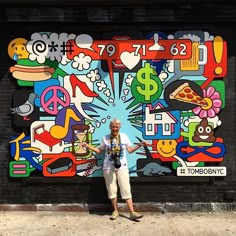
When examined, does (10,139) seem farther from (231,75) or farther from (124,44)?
(231,75)

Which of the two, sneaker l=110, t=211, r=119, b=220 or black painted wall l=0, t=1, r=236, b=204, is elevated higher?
black painted wall l=0, t=1, r=236, b=204

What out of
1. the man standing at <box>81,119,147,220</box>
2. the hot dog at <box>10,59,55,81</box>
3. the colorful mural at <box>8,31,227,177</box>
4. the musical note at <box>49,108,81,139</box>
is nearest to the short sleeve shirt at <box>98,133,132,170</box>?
the man standing at <box>81,119,147,220</box>

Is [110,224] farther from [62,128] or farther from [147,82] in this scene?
[147,82]

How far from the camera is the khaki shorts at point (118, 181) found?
623cm

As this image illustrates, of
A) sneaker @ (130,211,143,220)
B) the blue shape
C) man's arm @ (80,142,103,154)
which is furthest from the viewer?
the blue shape

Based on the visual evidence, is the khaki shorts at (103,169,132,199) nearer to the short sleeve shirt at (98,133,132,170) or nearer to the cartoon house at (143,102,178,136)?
the short sleeve shirt at (98,133,132,170)

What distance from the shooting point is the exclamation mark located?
6445mm

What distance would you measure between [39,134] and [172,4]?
2.73 m

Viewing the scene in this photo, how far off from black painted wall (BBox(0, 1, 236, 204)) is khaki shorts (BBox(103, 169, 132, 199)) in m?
0.34

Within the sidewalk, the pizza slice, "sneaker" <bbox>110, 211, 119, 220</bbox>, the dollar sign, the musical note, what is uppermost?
the dollar sign

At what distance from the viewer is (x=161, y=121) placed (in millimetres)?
6504

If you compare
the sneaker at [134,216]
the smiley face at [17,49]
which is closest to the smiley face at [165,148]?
the sneaker at [134,216]

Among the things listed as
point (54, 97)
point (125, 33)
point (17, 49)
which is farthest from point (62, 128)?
point (125, 33)

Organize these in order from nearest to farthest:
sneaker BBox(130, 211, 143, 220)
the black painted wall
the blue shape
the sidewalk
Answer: the sidewalk
sneaker BBox(130, 211, 143, 220)
the black painted wall
the blue shape
